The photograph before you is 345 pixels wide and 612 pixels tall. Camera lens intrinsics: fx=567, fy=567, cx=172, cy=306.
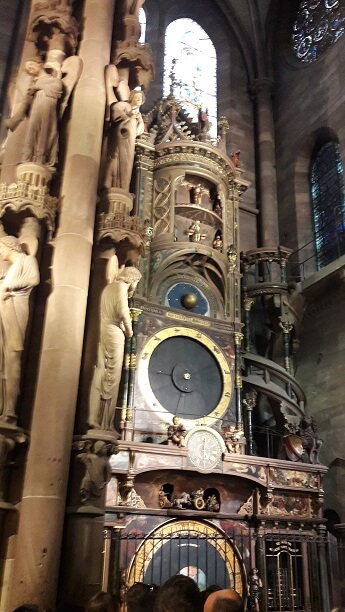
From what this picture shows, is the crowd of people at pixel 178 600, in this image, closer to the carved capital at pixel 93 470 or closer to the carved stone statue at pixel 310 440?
the carved capital at pixel 93 470

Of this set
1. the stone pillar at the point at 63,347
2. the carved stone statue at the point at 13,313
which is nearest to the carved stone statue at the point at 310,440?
the stone pillar at the point at 63,347

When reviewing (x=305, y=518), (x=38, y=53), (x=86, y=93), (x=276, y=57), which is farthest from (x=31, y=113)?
(x=276, y=57)

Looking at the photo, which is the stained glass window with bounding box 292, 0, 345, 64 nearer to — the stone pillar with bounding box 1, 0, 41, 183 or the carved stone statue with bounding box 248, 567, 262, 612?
the stone pillar with bounding box 1, 0, 41, 183

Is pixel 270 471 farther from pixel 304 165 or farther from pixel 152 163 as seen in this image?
pixel 304 165

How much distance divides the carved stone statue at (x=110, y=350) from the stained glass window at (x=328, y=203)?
9.51 metres

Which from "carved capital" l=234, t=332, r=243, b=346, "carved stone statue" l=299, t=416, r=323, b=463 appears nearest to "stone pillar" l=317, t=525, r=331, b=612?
"carved stone statue" l=299, t=416, r=323, b=463

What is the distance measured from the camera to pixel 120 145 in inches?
281

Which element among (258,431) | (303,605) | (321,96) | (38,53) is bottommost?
(303,605)

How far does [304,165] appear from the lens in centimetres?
1700

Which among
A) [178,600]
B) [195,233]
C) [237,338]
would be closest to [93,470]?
[178,600]

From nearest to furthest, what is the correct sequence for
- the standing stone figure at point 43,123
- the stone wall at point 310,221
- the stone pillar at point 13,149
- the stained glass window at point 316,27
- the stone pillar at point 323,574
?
the standing stone figure at point 43,123
the stone pillar at point 13,149
the stone pillar at point 323,574
the stone wall at point 310,221
the stained glass window at point 316,27

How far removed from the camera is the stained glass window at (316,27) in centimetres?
1675

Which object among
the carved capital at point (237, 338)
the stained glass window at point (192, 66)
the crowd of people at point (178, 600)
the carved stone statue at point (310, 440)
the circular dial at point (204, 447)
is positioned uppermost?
the stained glass window at point (192, 66)

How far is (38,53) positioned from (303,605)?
9.54 meters
